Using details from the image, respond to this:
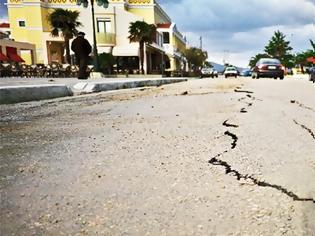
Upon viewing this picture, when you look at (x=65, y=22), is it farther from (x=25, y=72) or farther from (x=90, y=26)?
(x=25, y=72)

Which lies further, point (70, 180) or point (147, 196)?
point (70, 180)

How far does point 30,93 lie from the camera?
8312 millimetres

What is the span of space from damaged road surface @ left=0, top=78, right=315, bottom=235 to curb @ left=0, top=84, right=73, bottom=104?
3313 mm

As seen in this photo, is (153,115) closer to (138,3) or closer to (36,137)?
(36,137)

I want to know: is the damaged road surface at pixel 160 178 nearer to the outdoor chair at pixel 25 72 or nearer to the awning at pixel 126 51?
the outdoor chair at pixel 25 72

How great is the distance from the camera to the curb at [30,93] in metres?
7.66

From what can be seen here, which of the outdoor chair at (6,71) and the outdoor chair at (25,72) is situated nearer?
the outdoor chair at (6,71)

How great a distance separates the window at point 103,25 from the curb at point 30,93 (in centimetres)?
3653

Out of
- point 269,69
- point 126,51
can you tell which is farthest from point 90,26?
point 269,69

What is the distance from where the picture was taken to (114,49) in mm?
41406

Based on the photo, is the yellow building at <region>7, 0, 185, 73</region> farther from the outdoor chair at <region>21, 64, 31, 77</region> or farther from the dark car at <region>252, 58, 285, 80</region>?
the dark car at <region>252, 58, 285, 80</region>

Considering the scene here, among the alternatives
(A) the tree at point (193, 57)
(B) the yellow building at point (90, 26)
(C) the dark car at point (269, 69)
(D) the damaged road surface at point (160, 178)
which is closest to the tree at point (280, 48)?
(A) the tree at point (193, 57)

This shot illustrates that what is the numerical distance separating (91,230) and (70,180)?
753 mm

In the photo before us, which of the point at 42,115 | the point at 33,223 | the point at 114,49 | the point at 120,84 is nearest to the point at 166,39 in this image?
the point at 114,49
